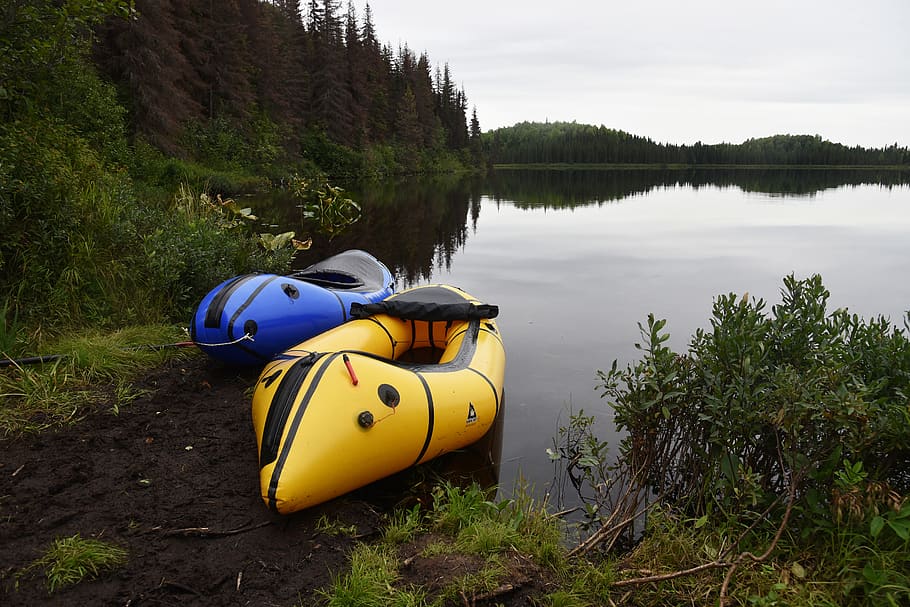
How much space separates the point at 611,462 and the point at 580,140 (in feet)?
351

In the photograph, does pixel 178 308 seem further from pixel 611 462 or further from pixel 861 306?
pixel 861 306

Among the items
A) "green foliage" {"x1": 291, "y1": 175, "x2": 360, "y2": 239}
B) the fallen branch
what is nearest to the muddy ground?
the fallen branch

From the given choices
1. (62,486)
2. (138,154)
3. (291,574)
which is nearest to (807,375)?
(291,574)

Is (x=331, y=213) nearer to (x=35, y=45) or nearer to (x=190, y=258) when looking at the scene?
(x=190, y=258)

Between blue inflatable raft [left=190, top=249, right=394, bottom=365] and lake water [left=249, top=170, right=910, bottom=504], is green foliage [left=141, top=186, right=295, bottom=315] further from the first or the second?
lake water [left=249, top=170, right=910, bottom=504]

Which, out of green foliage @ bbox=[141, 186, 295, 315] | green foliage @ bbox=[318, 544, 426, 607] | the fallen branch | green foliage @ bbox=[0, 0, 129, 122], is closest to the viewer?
green foliage @ bbox=[318, 544, 426, 607]

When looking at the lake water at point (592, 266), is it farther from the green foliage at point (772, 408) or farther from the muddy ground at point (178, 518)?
the muddy ground at point (178, 518)

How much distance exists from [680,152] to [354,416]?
106 meters

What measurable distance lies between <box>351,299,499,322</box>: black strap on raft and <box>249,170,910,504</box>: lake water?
0.96m

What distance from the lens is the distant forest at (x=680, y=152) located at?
90.6 m

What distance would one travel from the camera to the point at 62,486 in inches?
137

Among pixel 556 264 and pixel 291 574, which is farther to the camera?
pixel 556 264

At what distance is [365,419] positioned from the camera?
3500 mm

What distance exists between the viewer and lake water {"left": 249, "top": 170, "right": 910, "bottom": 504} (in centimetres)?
646
